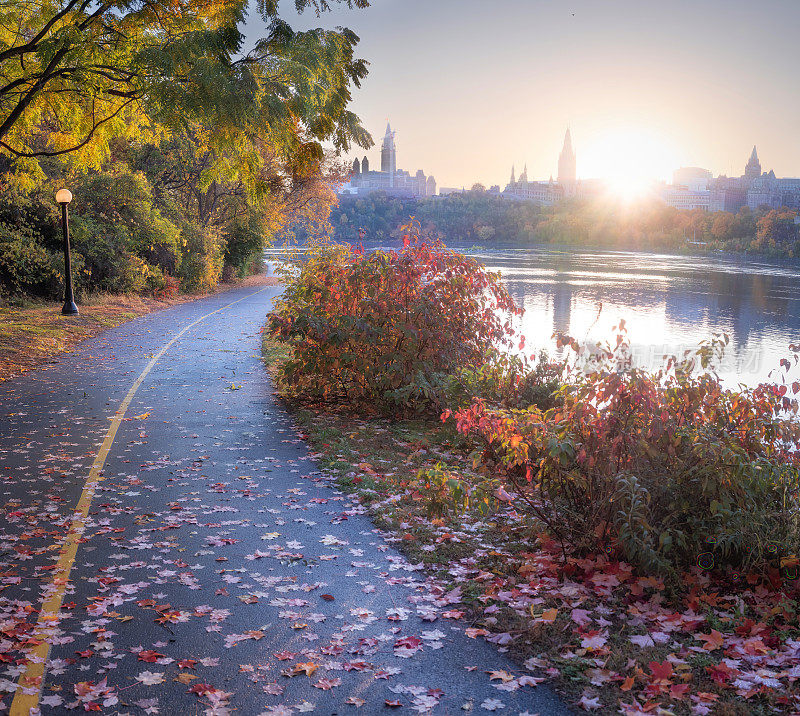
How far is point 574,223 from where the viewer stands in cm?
12469

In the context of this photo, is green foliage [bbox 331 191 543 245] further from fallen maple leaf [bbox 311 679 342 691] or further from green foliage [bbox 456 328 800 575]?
fallen maple leaf [bbox 311 679 342 691]

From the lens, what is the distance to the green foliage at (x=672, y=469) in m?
5.69

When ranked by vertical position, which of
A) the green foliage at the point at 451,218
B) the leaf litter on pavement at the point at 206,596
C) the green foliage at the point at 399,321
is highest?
the green foliage at the point at 451,218

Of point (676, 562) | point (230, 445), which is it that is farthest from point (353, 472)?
point (676, 562)

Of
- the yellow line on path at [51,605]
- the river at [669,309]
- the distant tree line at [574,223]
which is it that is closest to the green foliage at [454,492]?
the yellow line on path at [51,605]

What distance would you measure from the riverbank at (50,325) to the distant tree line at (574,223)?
267ft

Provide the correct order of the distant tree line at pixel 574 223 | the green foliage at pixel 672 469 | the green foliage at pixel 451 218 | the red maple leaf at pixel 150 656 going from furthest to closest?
1. the green foliage at pixel 451 218
2. the distant tree line at pixel 574 223
3. the green foliage at pixel 672 469
4. the red maple leaf at pixel 150 656

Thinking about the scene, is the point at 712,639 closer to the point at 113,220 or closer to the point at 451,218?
the point at 113,220

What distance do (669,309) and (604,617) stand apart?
3451 cm

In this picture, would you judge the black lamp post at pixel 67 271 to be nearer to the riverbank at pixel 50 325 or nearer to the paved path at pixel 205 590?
the riverbank at pixel 50 325

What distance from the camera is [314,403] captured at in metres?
13.4

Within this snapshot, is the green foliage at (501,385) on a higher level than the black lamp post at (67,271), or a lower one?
lower

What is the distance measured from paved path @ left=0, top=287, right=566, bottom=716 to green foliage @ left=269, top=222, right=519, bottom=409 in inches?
79.0

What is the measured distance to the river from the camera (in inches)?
942
